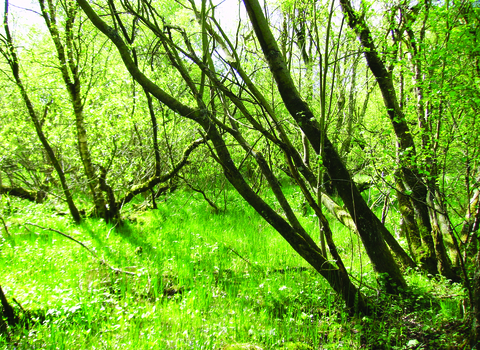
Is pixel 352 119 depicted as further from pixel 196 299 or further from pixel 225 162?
pixel 196 299

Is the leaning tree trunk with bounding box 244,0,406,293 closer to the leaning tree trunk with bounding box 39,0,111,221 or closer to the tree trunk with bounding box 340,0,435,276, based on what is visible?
the tree trunk with bounding box 340,0,435,276

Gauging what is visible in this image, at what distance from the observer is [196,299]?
3166 millimetres

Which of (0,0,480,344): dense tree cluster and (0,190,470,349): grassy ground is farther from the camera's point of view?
(0,190,470,349): grassy ground

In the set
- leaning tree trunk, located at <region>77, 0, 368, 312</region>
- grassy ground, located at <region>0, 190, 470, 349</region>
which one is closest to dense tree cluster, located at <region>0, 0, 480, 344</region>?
leaning tree trunk, located at <region>77, 0, 368, 312</region>

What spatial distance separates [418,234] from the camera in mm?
3672

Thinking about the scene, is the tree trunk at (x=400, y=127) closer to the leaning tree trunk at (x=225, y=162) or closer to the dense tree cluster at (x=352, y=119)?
the dense tree cluster at (x=352, y=119)

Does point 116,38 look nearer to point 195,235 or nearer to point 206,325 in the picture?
point 206,325

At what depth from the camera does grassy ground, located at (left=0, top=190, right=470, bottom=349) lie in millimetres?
2502

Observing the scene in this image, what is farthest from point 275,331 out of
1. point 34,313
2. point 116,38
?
point 116,38

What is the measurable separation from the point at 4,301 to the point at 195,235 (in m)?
2.84

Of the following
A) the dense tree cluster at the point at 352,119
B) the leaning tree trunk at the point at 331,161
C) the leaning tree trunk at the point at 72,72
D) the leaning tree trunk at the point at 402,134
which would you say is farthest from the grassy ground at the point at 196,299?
the leaning tree trunk at the point at 72,72

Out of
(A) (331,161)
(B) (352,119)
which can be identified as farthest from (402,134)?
(A) (331,161)

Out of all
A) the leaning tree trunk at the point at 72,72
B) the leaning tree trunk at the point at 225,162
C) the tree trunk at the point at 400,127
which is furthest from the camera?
the leaning tree trunk at the point at 72,72

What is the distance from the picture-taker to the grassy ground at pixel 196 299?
2502 millimetres
